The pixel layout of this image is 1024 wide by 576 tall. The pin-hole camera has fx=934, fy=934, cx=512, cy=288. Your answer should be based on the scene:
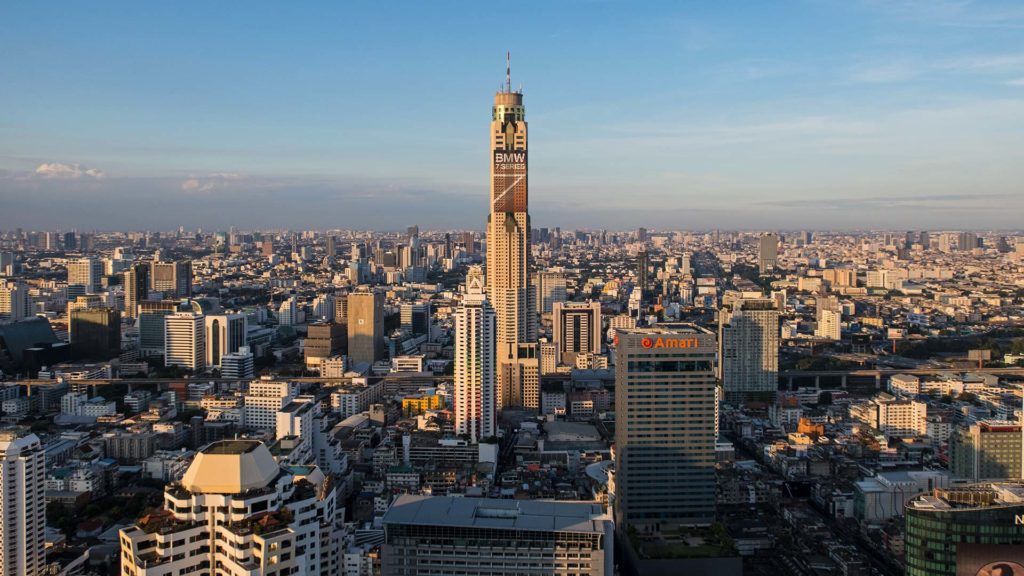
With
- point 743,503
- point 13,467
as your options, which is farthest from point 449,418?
point 13,467

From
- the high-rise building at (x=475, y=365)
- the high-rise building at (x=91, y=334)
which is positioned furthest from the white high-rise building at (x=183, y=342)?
the high-rise building at (x=475, y=365)

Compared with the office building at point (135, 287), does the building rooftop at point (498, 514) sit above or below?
below

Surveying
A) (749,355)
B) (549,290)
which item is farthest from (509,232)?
(549,290)

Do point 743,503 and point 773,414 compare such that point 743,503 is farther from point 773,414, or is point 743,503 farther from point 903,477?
point 773,414

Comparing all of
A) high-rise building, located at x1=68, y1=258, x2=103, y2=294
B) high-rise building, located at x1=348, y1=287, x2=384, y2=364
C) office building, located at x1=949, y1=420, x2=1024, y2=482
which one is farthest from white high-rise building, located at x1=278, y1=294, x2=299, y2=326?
office building, located at x1=949, y1=420, x2=1024, y2=482

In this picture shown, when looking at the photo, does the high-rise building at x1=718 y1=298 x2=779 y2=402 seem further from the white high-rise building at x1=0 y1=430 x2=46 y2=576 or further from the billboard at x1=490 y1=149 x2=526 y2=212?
the white high-rise building at x1=0 y1=430 x2=46 y2=576

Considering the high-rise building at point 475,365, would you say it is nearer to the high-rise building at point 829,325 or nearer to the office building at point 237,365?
the office building at point 237,365
